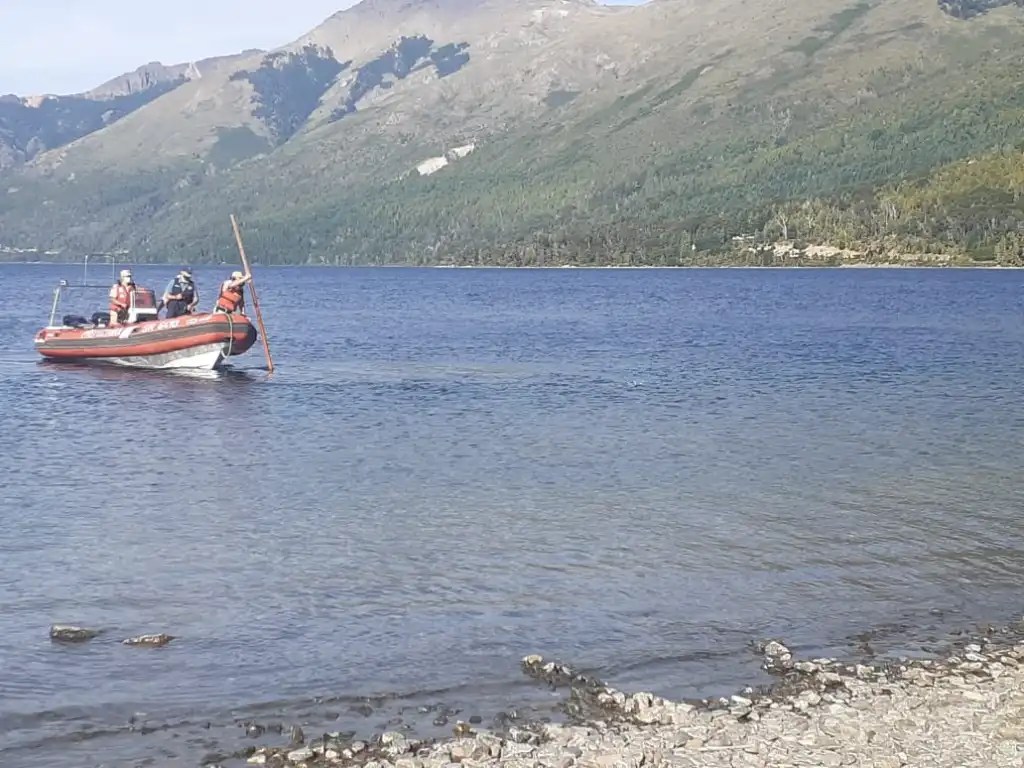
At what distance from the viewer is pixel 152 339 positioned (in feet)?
203

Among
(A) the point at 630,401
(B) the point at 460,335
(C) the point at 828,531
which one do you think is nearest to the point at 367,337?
(B) the point at 460,335

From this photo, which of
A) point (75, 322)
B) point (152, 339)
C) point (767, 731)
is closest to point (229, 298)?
point (152, 339)

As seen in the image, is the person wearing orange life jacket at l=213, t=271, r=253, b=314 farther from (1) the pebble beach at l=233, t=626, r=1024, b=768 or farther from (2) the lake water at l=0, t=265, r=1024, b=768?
(1) the pebble beach at l=233, t=626, r=1024, b=768

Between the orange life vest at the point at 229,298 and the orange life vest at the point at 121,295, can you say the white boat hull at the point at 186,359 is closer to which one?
the orange life vest at the point at 229,298

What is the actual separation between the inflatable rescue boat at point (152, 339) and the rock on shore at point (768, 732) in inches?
1790

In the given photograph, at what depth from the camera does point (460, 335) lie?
3637 inches

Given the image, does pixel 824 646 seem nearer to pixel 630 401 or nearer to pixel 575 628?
pixel 575 628

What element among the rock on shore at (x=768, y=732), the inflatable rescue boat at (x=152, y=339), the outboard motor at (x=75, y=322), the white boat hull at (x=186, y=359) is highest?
the outboard motor at (x=75, y=322)

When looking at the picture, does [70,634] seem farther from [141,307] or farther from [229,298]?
[141,307]

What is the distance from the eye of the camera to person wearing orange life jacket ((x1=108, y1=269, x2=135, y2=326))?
63281 millimetres

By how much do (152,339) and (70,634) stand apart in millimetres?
44013

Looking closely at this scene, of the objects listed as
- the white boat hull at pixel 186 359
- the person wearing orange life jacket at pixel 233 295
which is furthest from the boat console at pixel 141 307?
the person wearing orange life jacket at pixel 233 295

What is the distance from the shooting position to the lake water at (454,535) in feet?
58.7

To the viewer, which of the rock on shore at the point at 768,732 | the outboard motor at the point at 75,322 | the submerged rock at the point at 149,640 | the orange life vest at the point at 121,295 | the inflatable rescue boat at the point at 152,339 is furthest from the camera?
the outboard motor at the point at 75,322
